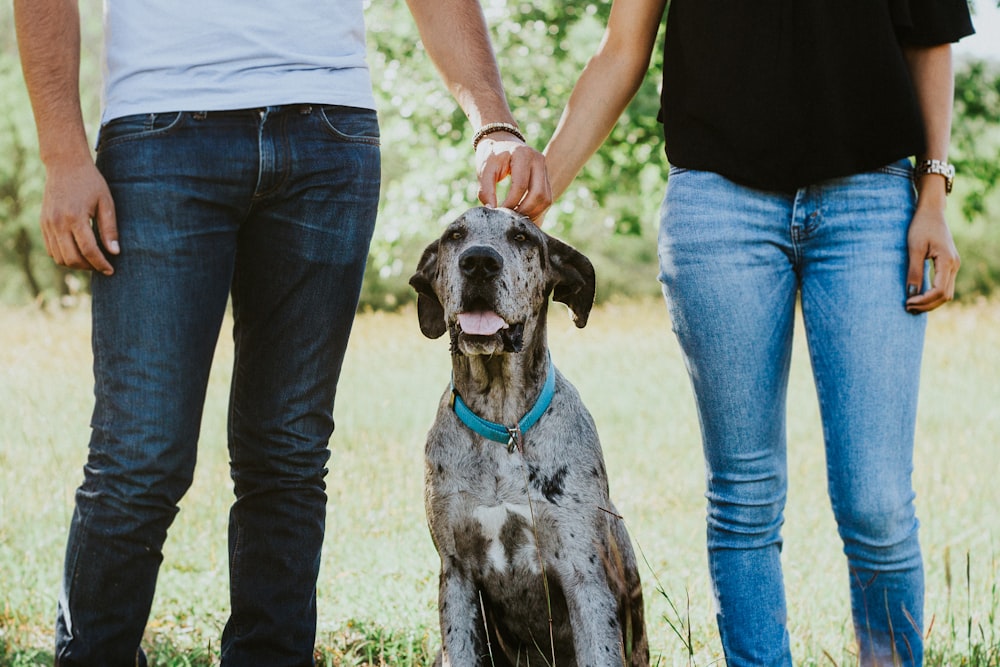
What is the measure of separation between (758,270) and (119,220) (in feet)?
5.15

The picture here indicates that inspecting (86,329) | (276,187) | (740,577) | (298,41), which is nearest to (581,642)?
(740,577)

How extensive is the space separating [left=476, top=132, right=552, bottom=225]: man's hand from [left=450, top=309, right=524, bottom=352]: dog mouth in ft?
1.06

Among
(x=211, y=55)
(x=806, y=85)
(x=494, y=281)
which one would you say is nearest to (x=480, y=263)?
(x=494, y=281)

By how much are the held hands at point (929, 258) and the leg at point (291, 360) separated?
140cm

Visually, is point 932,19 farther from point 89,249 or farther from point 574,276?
point 89,249

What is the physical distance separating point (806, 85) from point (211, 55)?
1.48m

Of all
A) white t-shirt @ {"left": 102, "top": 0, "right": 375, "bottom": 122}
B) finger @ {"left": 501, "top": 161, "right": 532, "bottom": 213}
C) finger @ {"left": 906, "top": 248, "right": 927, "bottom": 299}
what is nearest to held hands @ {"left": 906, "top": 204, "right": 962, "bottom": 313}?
finger @ {"left": 906, "top": 248, "right": 927, "bottom": 299}

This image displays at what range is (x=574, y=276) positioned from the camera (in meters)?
3.00

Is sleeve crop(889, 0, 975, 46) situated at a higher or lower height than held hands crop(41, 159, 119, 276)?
higher

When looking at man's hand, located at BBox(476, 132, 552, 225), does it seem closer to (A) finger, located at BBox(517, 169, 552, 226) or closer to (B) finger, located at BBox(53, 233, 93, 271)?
(A) finger, located at BBox(517, 169, 552, 226)

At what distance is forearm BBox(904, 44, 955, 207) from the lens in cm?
265

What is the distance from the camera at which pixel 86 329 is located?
38.9 feet

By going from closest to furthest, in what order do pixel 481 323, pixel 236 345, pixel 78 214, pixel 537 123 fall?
1. pixel 78 214
2. pixel 481 323
3. pixel 236 345
4. pixel 537 123

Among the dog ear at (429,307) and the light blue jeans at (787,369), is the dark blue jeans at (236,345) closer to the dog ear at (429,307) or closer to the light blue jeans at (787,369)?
the dog ear at (429,307)
